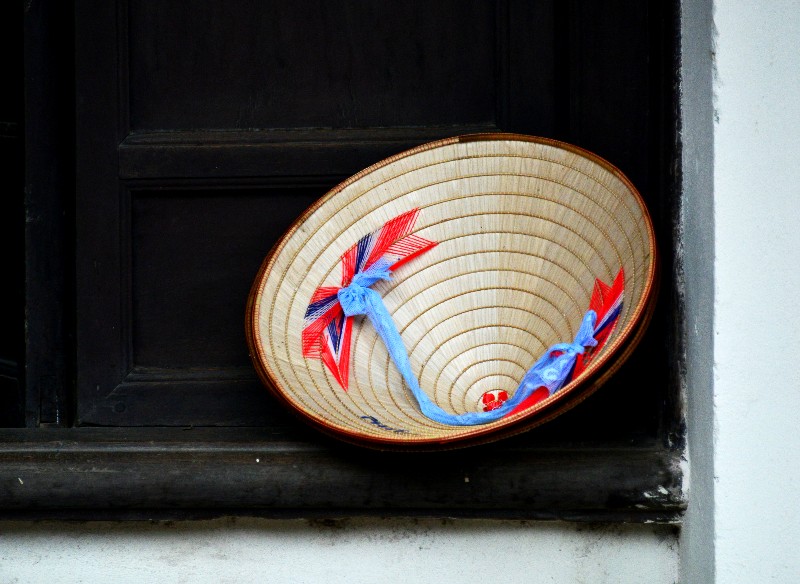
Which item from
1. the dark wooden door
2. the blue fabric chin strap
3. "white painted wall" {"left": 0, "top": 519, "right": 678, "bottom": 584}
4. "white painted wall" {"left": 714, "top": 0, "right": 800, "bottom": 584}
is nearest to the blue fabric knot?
the blue fabric chin strap

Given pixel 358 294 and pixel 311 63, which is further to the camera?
pixel 311 63

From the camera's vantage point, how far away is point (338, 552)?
105 centimetres

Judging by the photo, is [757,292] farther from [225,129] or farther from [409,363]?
[225,129]

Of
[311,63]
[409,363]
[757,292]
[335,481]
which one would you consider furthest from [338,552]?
[311,63]

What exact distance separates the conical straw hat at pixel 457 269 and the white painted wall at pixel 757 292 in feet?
0.44

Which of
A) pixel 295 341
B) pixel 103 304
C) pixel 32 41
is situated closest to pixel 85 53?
pixel 32 41

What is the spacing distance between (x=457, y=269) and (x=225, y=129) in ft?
1.31

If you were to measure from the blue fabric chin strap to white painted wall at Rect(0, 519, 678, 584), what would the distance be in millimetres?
133

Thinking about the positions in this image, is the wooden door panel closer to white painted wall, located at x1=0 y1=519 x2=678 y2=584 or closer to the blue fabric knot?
the blue fabric knot

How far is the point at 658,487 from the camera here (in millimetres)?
987

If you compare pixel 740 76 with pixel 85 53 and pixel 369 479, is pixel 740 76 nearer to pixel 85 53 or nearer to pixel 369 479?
pixel 369 479

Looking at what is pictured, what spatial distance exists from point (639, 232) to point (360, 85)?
494mm

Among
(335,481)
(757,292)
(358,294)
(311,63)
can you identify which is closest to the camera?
(757,292)

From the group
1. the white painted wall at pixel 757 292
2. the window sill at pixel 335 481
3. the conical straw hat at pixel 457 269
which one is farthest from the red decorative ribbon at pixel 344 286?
the white painted wall at pixel 757 292
